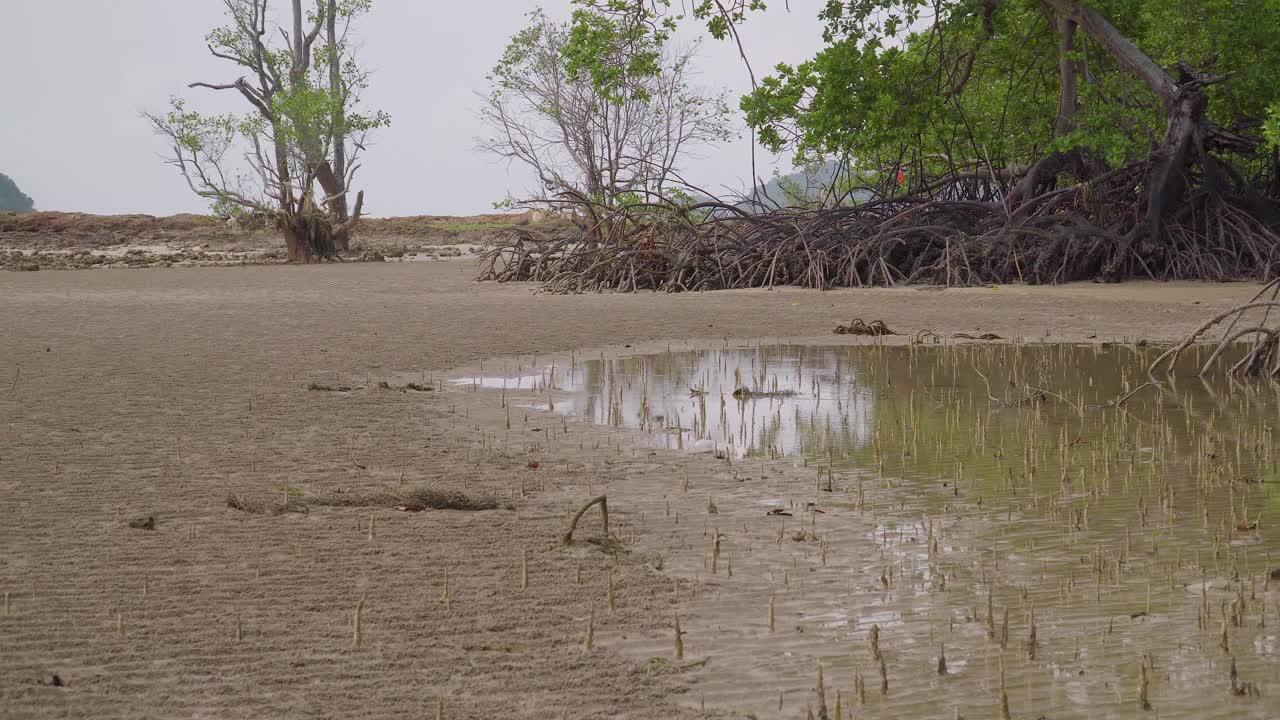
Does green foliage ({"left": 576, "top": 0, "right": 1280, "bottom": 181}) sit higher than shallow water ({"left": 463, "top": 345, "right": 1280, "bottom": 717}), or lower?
higher

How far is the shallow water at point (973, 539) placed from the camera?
9.86 feet

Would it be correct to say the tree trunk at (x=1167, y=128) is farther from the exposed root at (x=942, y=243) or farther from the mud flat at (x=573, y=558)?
the mud flat at (x=573, y=558)

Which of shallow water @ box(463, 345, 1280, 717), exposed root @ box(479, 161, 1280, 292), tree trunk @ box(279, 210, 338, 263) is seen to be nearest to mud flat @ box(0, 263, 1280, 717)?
shallow water @ box(463, 345, 1280, 717)

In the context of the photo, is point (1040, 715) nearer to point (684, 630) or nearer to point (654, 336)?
point (684, 630)

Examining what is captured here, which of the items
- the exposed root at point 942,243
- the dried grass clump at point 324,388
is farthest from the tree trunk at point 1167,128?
the dried grass clump at point 324,388

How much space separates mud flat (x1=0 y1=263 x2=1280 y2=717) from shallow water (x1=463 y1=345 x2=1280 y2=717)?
16 mm

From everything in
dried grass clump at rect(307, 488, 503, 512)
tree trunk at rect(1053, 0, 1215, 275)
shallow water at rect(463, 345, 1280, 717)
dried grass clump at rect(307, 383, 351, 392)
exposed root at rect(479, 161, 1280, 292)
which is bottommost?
shallow water at rect(463, 345, 1280, 717)

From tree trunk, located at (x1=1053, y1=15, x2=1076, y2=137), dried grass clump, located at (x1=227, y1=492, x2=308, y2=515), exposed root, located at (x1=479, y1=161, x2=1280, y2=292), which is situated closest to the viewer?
dried grass clump, located at (x1=227, y1=492, x2=308, y2=515)

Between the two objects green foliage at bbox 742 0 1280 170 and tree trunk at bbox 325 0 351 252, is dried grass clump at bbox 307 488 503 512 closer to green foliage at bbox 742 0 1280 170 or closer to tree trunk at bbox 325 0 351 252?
green foliage at bbox 742 0 1280 170

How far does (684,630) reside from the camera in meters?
3.38

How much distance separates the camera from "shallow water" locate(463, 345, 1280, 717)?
301 cm

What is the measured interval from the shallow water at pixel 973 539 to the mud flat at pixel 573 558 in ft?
0.05

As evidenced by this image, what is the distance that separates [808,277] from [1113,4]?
568 centimetres

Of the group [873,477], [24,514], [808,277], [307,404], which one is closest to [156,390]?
[307,404]
